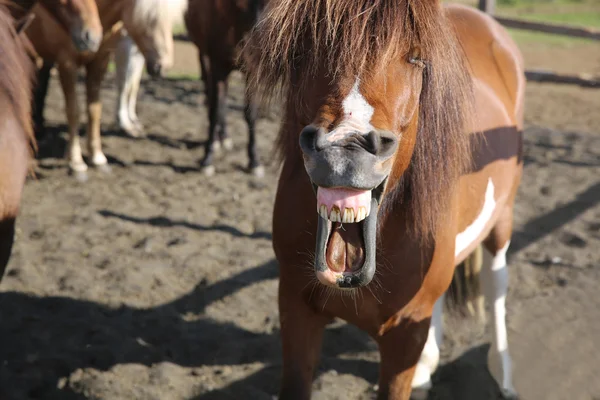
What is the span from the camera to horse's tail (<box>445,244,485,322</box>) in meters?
3.40

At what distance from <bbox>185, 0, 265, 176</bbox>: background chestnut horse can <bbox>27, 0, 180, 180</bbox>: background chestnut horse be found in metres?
0.41

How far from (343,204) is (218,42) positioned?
4439 millimetres

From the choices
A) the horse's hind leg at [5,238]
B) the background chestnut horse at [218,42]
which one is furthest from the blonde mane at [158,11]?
the horse's hind leg at [5,238]

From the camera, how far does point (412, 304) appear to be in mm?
2223

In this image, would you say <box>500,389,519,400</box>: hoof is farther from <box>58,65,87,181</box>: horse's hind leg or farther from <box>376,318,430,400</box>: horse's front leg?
<box>58,65,87,181</box>: horse's hind leg

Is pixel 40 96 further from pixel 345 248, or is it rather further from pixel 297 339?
pixel 345 248

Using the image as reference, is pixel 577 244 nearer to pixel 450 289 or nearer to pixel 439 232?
pixel 450 289

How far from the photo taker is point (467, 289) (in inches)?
135

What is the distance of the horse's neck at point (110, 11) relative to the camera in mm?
5318

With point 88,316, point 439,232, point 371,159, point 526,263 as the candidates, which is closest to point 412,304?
point 439,232

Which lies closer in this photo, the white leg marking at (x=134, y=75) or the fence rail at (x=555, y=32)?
the white leg marking at (x=134, y=75)

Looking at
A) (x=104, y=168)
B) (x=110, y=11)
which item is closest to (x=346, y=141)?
(x=110, y=11)

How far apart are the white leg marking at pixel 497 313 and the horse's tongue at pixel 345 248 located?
68.8 inches

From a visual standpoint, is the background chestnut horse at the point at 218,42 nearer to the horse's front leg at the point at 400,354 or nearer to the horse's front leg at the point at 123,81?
the horse's front leg at the point at 123,81
